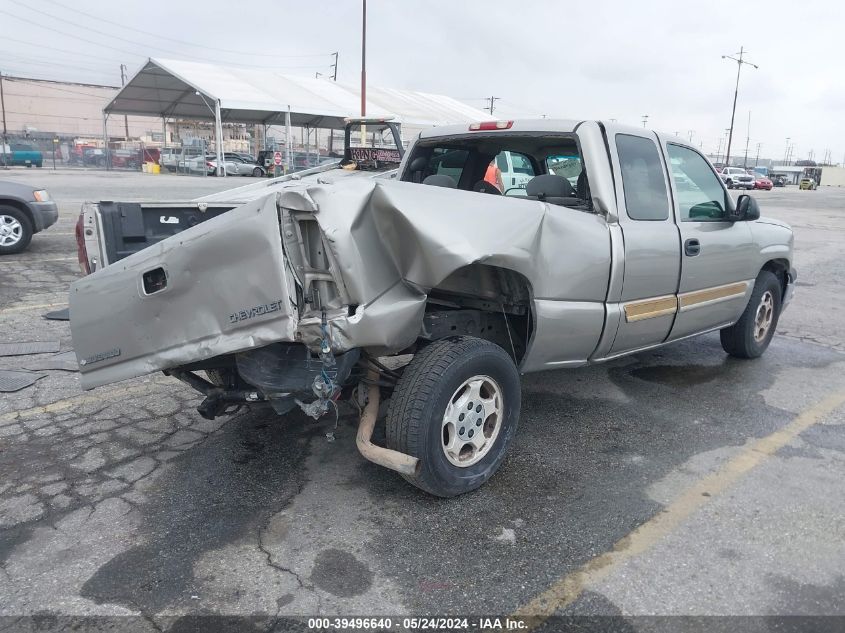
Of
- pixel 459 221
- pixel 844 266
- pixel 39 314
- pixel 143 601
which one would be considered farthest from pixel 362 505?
pixel 844 266

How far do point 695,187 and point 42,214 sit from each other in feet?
30.5

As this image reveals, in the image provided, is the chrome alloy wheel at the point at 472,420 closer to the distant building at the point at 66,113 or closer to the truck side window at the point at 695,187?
the truck side window at the point at 695,187

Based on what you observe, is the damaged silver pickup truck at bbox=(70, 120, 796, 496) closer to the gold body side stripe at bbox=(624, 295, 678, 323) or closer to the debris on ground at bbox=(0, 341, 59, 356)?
the gold body side stripe at bbox=(624, 295, 678, 323)

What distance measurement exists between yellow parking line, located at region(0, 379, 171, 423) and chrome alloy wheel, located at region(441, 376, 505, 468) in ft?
8.82

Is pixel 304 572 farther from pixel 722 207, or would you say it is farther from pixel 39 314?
pixel 39 314

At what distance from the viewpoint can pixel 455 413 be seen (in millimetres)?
3291

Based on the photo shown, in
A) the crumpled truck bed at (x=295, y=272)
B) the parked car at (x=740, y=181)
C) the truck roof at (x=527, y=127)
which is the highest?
the parked car at (x=740, y=181)

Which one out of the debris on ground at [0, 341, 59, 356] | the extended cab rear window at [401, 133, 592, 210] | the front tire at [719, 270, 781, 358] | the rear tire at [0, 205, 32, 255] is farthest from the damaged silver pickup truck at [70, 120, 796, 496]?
the rear tire at [0, 205, 32, 255]

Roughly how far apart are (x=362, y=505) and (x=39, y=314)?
5058 millimetres

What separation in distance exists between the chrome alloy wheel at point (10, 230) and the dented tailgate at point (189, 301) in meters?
7.75

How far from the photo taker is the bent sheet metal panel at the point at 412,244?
112 inches

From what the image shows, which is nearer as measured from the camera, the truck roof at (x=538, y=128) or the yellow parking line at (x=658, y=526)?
the yellow parking line at (x=658, y=526)

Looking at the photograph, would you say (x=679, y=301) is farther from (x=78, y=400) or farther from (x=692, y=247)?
(x=78, y=400)

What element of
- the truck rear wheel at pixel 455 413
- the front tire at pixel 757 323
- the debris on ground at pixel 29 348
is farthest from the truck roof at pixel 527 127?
the debris on ground at pixel 29 348
